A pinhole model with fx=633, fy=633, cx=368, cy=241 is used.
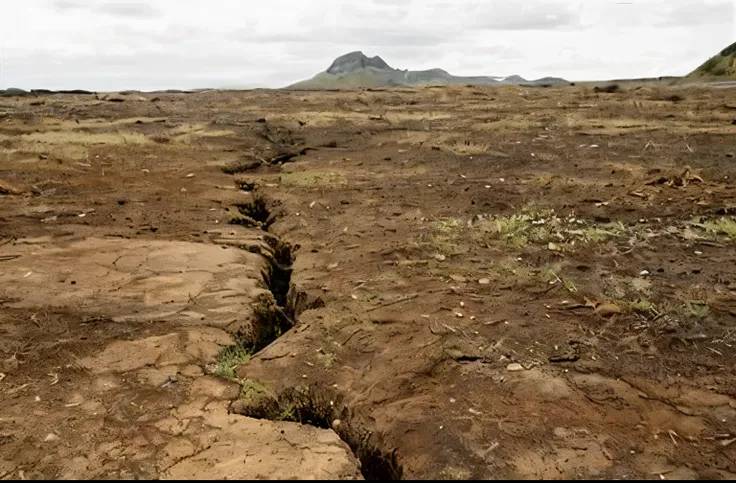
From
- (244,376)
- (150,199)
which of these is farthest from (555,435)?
(150,199)

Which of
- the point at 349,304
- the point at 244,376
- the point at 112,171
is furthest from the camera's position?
the point at 112,171

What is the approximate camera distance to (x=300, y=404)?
310cm

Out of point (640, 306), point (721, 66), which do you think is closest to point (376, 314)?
point (640, 306)

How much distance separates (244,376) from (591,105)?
9.87 meters

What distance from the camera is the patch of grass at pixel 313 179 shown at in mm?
6695

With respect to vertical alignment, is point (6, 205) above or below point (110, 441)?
above

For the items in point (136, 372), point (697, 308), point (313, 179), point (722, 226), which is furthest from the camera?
point (313, 179)

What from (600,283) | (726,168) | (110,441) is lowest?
(110,441)

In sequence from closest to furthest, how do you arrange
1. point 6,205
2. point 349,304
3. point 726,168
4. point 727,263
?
1. point 349,304
2. point 727,263
3. point 6,205
4. point 726,168

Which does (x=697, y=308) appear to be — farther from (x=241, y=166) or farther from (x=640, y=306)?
(x=241, y=166)

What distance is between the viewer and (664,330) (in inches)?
135

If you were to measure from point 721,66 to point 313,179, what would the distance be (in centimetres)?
1613

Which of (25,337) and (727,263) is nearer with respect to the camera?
(25,337)

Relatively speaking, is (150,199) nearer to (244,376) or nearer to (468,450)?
(244,376)
